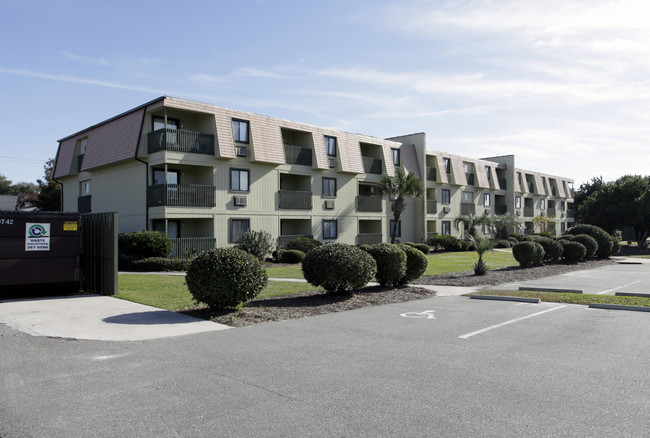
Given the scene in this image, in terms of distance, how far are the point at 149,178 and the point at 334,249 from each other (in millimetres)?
16147

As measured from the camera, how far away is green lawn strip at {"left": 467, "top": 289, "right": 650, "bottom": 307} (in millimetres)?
12408

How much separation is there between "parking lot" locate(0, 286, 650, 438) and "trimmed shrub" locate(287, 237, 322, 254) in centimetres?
1886

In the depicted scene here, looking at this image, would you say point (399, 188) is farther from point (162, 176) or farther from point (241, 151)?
point (162, 176)

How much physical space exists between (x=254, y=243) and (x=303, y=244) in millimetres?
3610

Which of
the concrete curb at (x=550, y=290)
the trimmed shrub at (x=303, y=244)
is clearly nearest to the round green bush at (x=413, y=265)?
the concrete curb at (x=550, y=290)

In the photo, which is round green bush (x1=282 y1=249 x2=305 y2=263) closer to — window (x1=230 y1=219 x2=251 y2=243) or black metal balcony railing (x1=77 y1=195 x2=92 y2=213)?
window (x1=230 y1=219 x2=251 y2=243)

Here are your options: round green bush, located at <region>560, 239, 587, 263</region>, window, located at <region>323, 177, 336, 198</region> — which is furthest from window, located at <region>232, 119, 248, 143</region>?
round green bush, located at <region>560, 239, 587, 263</region>

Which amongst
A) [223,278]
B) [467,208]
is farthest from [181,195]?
[467,208]

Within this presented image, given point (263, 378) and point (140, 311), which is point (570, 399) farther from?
point (140, 311)

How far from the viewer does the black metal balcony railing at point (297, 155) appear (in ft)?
99.0

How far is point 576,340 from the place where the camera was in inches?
330

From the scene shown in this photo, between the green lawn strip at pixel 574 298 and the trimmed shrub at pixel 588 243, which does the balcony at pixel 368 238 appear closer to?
the trimmed shrub at pixel 588 243

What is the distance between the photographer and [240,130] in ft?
90.6

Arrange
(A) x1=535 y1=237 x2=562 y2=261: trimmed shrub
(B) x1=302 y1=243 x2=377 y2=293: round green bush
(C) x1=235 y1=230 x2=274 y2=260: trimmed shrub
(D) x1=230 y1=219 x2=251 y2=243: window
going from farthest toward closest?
(D) x1=230 y1=219 x2=251 y2=243: window
(C) x1=235 y1=230 x2=274 y2=260: trimmed shrub
(A) x1=535 y1=237 x2=562 y2=261: trimmed shrub
(B) x1=302 y1=243 x2=377 y2=293: round green bush
